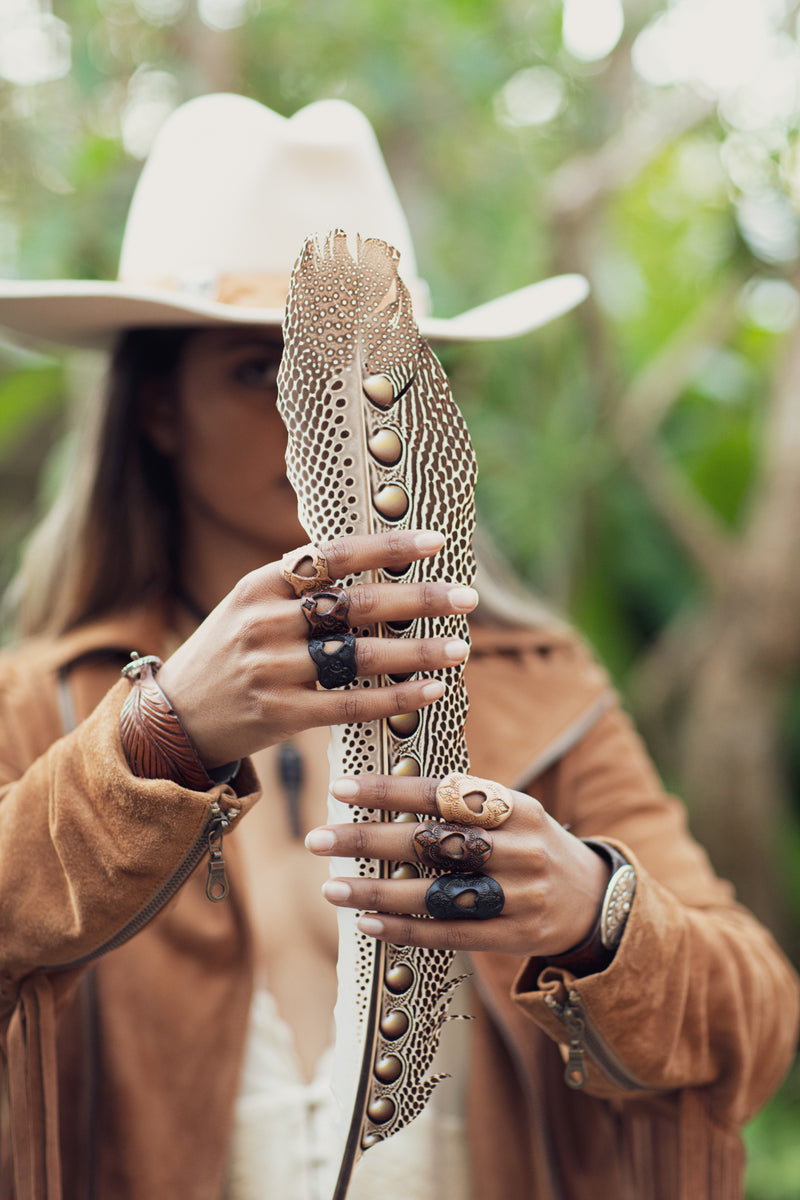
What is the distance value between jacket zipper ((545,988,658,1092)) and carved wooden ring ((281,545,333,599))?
0.50m

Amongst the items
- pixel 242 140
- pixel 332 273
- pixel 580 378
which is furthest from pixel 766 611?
pixel 332 273

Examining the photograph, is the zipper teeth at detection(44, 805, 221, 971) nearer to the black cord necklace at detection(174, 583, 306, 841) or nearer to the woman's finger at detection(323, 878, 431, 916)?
the woman's finger at detection(323, 878, 431, 916)

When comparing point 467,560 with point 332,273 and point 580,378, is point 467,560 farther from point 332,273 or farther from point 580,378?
point 580,378

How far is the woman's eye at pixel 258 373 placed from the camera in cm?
140

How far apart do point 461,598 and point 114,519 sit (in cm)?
96

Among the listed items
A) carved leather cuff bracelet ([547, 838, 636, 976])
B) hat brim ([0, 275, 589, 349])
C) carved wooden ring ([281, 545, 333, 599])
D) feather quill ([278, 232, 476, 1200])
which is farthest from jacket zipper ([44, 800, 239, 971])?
hat brim ([0, 275, 589, 349])

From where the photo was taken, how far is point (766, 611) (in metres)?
3.12

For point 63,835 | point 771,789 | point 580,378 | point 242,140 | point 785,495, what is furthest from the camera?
point 580,378

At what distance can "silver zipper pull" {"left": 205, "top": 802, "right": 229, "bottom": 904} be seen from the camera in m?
0.89

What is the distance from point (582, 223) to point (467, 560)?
2525 mm

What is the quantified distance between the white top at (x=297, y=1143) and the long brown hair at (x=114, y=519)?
646 mm

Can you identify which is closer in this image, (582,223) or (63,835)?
(63,835)

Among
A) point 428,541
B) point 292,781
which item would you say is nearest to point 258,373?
point 292,781

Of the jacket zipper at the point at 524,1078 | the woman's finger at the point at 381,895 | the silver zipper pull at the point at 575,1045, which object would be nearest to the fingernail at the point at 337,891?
the woman's finger at the point at 381,895
